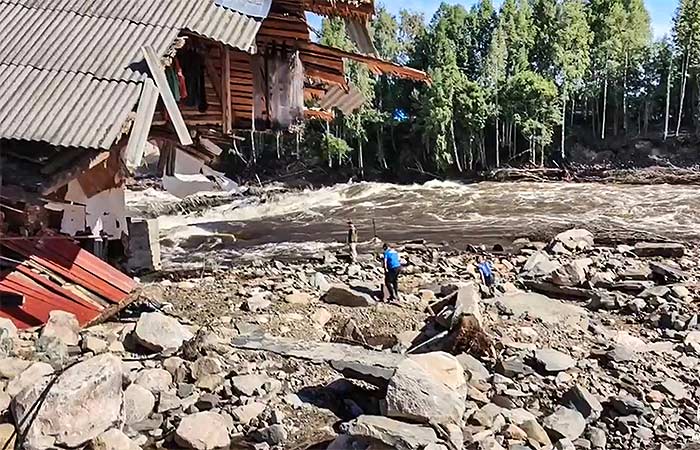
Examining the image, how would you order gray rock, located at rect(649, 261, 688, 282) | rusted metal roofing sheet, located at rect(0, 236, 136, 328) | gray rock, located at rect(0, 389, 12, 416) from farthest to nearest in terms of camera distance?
gray rock, located at rect(649, 261, 688, 282) → rusted metal roofing sheet, located at rect(0, 236, 136, 328) → gray rock, located at rect(0, 389, 12, 416)

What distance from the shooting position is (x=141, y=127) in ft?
27.0

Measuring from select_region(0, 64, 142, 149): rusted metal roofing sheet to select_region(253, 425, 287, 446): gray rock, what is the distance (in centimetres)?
397

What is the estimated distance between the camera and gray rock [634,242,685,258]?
1769cm

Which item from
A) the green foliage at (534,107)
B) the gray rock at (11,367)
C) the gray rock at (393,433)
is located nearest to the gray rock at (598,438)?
the gray rock at (393,433)

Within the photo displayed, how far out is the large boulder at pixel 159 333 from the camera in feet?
25.1

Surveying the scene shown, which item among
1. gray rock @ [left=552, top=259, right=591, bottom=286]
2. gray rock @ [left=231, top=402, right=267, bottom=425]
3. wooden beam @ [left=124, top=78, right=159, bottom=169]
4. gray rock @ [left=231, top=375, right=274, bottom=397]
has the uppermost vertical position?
wooden beam @ [left=124, top=78, right=159, bottom=169]

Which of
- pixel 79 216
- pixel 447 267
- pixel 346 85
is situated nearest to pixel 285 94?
pixel 346 85

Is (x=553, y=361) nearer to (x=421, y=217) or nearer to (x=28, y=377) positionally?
(x=28, y=377)

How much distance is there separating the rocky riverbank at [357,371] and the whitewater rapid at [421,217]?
9480 mm

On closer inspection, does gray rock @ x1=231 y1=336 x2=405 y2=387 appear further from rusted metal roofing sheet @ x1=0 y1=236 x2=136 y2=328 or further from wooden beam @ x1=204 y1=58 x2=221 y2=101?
wooden beam @ x1=204 y1=58 x2=221 y2=101

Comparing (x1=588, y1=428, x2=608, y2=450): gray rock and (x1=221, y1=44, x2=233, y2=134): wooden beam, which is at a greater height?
(x1=221, y1=44, x2=233, y2=134): wooden beam

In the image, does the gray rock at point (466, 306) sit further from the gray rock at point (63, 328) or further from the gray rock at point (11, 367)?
the gray rock at point (11, 367)

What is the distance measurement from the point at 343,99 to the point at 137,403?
10678 mm

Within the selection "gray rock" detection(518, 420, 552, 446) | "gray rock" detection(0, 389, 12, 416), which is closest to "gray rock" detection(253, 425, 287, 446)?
"gray rock" detection(0, 389, 12, 416)
